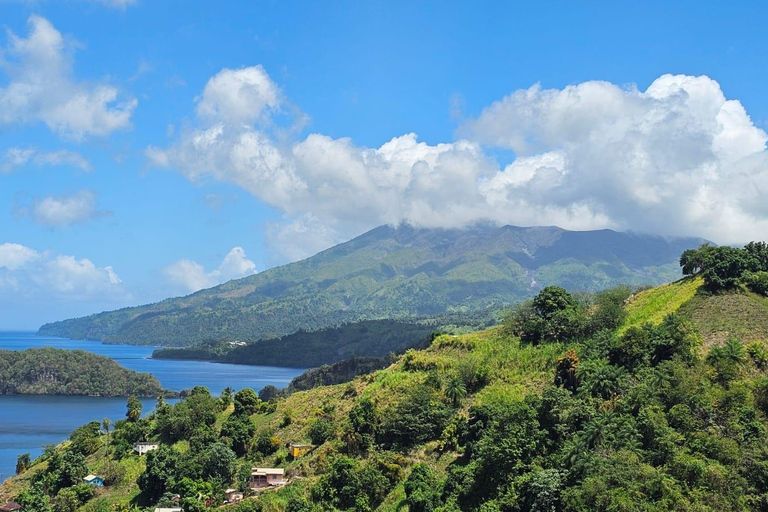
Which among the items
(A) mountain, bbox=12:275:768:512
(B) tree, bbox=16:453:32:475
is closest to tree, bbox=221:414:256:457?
(A) mountain, bbox=12:275:768:512

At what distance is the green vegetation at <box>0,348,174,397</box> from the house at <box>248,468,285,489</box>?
12826cm

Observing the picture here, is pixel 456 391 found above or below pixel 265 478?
above

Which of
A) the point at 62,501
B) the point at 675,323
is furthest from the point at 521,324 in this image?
the point at 62,501

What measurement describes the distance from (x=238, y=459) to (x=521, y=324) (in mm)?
26278

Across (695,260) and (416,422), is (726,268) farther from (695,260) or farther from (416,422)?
(416,422)

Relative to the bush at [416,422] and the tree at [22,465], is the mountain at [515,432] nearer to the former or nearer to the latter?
the bush at [416,422]

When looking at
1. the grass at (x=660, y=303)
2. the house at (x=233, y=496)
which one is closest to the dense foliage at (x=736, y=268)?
the grass at (x=660, y=303)

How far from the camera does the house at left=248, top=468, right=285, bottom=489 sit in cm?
4994

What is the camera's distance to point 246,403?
223 ft

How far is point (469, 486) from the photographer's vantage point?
134 feet

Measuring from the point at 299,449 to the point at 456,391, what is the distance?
13.0 meters

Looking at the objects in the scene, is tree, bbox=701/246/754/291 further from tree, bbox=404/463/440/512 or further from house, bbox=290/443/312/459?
house, bbox=290/443/312/459

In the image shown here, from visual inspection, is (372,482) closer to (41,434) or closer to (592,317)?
(592,317)

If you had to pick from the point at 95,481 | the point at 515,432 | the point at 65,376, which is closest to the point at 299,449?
the point at 95,481
